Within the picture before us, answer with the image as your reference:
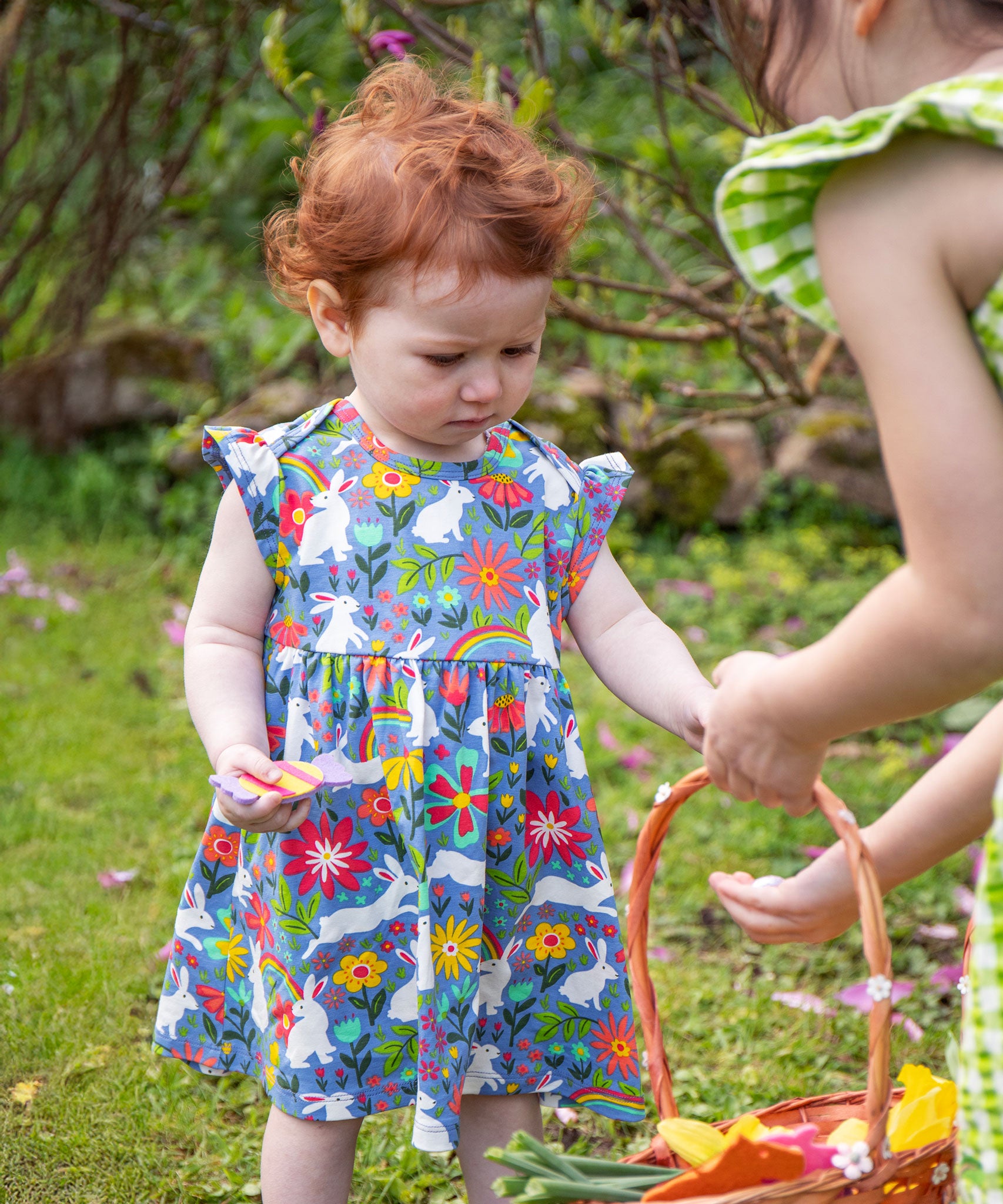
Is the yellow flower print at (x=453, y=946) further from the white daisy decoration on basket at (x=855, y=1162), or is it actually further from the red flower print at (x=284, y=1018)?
the white daisy decoration on basket at (x=855, y=1162)

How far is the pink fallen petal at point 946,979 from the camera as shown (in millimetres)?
2475

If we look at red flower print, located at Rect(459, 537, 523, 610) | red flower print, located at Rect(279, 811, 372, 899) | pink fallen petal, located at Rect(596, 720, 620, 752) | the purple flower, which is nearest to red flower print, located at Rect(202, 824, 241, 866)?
red flower print, located at Rect(279, 811, 372, 899)

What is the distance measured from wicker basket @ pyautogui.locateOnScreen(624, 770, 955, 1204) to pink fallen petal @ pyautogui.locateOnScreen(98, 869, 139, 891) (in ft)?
5.45

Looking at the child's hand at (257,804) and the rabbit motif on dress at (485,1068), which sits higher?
the child's hand at (257,804)

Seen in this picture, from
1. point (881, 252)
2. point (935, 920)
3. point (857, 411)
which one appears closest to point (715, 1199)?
point (881, 252)

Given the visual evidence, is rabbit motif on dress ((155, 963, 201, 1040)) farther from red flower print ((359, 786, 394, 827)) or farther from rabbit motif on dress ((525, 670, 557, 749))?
rabbit motif on dress ((525, 670, 557, 749))

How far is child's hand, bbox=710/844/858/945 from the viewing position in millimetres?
1268

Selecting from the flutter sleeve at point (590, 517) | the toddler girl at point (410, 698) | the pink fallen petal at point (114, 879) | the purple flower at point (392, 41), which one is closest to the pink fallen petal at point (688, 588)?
the pink fallen petal at point (114, 879)

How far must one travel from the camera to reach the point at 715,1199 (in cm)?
110

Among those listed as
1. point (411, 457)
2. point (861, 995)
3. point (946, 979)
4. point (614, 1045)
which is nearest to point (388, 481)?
point (411, 457)

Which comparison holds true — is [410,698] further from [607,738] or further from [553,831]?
[607,738]

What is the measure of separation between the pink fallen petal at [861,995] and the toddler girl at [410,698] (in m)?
0.86

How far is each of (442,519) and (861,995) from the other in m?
1.43

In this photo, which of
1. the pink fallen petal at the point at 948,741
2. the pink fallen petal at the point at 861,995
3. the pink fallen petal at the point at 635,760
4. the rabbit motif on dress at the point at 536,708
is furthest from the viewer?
the pink fallen petal at the point at 635,760
